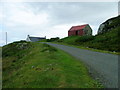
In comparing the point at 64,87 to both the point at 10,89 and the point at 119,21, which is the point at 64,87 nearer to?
the point at 10,89

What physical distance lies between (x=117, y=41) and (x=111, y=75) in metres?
22.9

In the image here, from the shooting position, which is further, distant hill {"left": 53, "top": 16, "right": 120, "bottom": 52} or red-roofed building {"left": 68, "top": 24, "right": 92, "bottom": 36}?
red-roofed building {"left": 68, "top": 24, "right": 92, "bottom": 36}

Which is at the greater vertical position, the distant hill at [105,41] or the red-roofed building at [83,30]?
the red-roofed building at [83,30]

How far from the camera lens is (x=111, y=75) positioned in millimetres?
9148

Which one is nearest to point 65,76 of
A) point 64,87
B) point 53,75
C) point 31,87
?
point 53,75

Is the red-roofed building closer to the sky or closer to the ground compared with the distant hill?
closer to the sky

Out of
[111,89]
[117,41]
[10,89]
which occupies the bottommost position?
[10,89]

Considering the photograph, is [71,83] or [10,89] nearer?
[71,83]

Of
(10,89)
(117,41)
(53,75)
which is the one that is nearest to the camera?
(10,89)

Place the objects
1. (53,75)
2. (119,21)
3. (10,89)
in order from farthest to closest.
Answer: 1. (119,21)
2. (53,75)
3. (10,89)

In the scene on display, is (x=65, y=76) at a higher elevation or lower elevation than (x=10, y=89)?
higher

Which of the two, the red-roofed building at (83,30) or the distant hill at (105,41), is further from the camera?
the red-roofed building at (83,30)

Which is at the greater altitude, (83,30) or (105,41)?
(83,30)

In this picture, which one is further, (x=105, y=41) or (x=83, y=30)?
(x=83, y=30)
